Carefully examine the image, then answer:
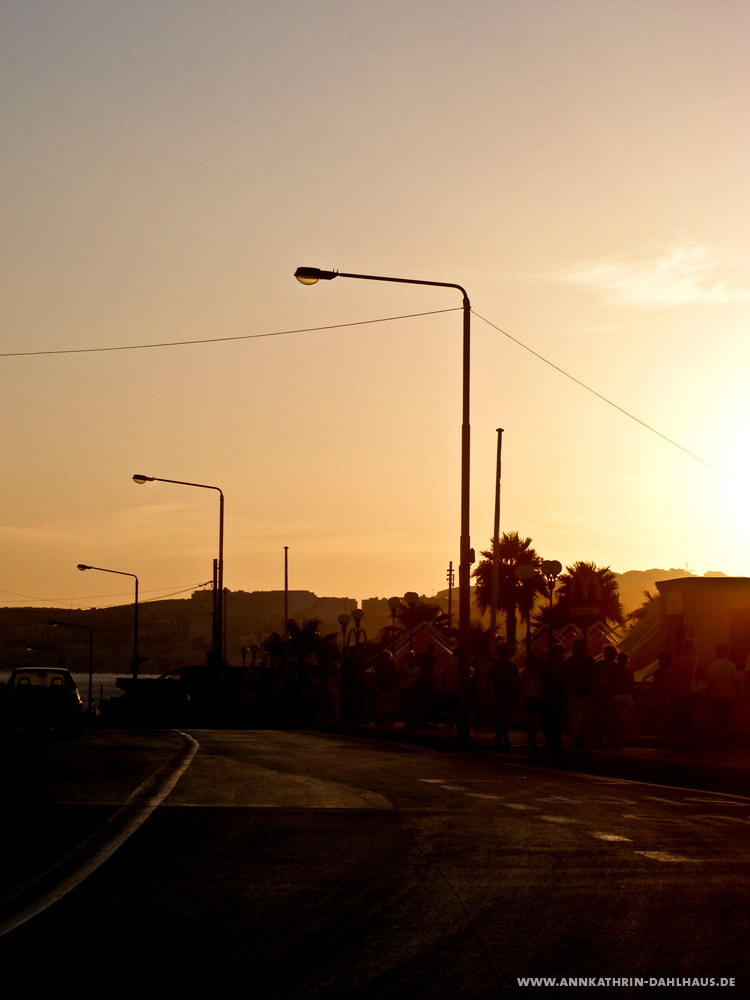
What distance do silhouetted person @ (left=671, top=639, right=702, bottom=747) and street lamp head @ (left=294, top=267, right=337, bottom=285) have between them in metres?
10.7

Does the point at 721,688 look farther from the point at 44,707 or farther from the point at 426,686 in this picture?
the point at 44,707

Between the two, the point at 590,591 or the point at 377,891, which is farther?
the point at 590,591

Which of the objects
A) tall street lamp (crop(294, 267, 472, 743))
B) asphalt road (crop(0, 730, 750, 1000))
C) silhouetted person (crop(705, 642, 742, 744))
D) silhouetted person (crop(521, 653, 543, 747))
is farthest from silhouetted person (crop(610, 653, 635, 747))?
asphalt road (crop(0, 730, 750, 1000))

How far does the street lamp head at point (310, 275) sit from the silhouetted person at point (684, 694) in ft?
35.0

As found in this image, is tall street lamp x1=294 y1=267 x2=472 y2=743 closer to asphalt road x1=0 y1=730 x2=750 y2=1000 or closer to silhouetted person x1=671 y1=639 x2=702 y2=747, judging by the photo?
silhouetted person x1=671 y1=639 x2=702 y2=747

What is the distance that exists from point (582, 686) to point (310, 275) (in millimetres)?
10690

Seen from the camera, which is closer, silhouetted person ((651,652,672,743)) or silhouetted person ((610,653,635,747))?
silhouetted person ((610,653,635,747))

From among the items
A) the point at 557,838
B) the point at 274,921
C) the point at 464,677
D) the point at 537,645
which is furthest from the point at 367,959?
the point at 537,645

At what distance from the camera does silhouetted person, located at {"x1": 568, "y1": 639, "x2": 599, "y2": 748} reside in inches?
848

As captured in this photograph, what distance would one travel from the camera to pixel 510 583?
239 feet

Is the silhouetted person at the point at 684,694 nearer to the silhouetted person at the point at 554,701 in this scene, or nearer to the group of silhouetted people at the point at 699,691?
the group of silhouetted people at the point at 699,691

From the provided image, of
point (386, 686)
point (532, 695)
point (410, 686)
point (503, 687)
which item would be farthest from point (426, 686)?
point (503, 687)

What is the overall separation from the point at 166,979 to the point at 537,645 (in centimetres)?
3699

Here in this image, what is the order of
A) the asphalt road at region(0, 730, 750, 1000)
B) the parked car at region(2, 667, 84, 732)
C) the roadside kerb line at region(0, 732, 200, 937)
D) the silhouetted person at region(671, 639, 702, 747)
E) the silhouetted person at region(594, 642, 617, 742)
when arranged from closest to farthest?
the asphalt road at region(0, 730, 750, 1000)
the roadside kerb line at region(0, 732, 200, 937)
the silhouetted person at region(594, 642, 617, 742)
the silhouetted person at region(671, 639, 702, 747)
the parked car at region(2, 667, 84, 732)
